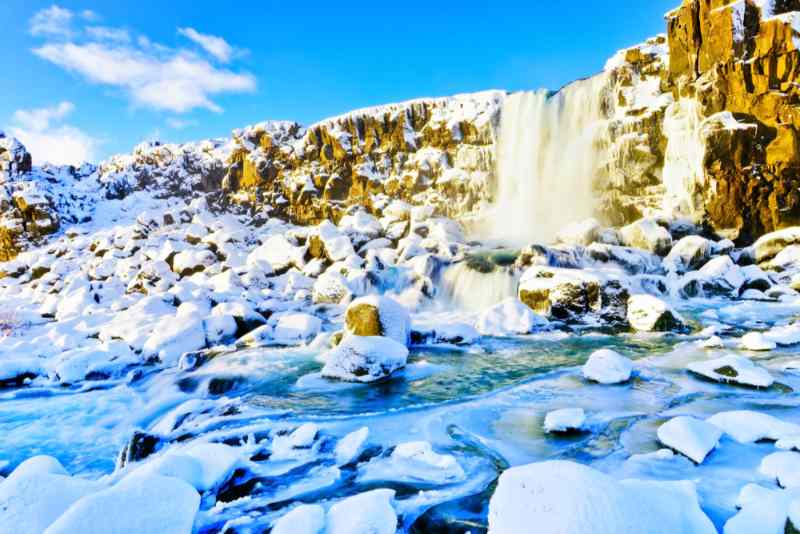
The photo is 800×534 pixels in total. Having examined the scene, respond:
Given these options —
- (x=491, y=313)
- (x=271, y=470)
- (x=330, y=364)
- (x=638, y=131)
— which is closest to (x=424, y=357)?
(x=330, y=364)

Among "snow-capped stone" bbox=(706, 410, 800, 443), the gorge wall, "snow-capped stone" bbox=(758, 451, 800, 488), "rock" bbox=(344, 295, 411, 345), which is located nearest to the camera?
"snow-capped stone" bbox=(758, 451, 800, 488)

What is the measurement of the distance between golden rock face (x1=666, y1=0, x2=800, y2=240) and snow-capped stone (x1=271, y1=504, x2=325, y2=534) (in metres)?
26.7

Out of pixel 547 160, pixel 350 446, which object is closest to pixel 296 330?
pixel 350 446

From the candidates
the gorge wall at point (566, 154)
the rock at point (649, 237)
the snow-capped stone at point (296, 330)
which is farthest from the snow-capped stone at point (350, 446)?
the gorge wall at point (566, 154)

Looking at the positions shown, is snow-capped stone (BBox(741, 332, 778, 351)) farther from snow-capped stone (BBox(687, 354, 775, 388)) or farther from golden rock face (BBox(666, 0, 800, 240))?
golden rock face (BBox(666, 0, 800, 240))

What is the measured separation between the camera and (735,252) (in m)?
21.6

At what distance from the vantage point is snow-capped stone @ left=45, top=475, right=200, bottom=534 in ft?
10.5

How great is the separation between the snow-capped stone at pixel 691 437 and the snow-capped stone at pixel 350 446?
138 inches

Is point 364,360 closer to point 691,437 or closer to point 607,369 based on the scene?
point 607,369

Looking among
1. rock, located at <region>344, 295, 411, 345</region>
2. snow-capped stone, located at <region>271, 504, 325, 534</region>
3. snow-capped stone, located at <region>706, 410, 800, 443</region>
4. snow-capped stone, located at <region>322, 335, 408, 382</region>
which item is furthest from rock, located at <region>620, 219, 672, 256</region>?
snow-capped stone, located at <region>271, 504, 325, 534</region>

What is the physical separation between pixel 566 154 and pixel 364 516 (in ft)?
103

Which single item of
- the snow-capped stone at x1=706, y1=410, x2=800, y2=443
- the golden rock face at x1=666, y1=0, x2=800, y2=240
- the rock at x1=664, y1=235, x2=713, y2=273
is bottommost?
the snow-capped stone at x1=706, y1=410, x2=800, y2=443

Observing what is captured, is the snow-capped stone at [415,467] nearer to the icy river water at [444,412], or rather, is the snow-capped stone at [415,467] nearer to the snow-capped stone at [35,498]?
the icy river water at [444,412]

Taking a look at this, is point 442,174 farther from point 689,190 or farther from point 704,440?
point 704,440
